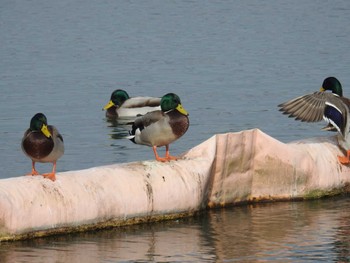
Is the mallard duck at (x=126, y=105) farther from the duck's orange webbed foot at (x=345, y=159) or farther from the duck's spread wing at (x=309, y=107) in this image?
the duck's orange webbed foot at (x=345, y=159)

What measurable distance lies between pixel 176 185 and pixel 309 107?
2.35m

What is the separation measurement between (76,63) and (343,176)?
1247 centimetres

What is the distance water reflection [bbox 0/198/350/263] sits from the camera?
10414mm

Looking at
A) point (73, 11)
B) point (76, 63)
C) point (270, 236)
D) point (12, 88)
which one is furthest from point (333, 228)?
point (73, 11)

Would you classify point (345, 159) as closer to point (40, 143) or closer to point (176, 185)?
point (176, 185)

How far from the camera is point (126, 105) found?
20.1 m

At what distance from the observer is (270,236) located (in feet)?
36.8

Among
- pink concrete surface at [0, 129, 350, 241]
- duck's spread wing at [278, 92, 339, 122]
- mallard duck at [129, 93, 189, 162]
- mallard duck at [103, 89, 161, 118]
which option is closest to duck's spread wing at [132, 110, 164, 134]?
mallard duck at [129, 93, 189, 162]

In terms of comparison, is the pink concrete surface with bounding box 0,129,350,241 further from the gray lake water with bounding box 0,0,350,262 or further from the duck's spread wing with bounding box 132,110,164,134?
the duck's spread wing with bounding box 132,110,164,134

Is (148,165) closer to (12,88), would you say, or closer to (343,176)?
(343,176)

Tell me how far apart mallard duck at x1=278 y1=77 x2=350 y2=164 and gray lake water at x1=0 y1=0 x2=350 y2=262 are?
2.36ft

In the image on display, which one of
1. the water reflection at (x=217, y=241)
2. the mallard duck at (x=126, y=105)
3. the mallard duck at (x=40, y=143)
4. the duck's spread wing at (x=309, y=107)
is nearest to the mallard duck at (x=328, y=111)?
the duck's spread wing at (x=309, y=107)

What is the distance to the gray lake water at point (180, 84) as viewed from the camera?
10.9 m

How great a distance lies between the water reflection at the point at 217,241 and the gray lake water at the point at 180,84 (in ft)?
0.06
